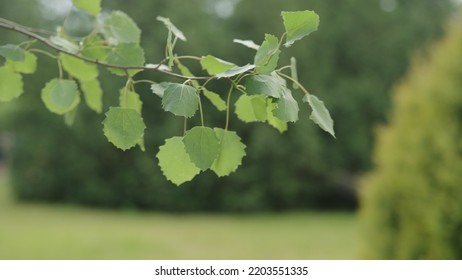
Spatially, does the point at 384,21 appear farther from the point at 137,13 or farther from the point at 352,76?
the point at 137,13

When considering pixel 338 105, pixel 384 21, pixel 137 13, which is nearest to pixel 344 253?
pixel 338 105

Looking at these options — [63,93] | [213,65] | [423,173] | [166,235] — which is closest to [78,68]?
[63,93]

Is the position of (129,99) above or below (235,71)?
above

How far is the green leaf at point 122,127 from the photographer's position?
79 cm

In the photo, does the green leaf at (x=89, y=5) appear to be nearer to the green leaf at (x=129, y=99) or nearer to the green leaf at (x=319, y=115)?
the green leaf at (x=129, y=99)

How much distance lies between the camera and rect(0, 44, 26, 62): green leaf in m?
0.93

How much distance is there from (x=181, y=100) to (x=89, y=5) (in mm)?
443

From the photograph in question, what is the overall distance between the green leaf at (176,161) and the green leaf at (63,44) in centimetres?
32

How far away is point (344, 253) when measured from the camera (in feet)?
25.4

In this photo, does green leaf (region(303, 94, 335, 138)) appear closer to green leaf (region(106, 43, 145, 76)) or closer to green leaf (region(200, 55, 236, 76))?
green leaf (region(200, 55, 236, 76))

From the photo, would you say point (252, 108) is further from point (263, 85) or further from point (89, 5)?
point (89, 5)

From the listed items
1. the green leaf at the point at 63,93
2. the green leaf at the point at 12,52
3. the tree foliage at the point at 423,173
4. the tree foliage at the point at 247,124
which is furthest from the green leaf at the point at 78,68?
the tree foliage at the point at 247,124

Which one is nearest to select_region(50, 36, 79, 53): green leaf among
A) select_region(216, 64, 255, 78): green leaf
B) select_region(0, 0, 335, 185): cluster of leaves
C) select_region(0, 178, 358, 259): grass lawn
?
select_region(0, 0, 335, 185): cluster of leaves

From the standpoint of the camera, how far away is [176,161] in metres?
0.81
